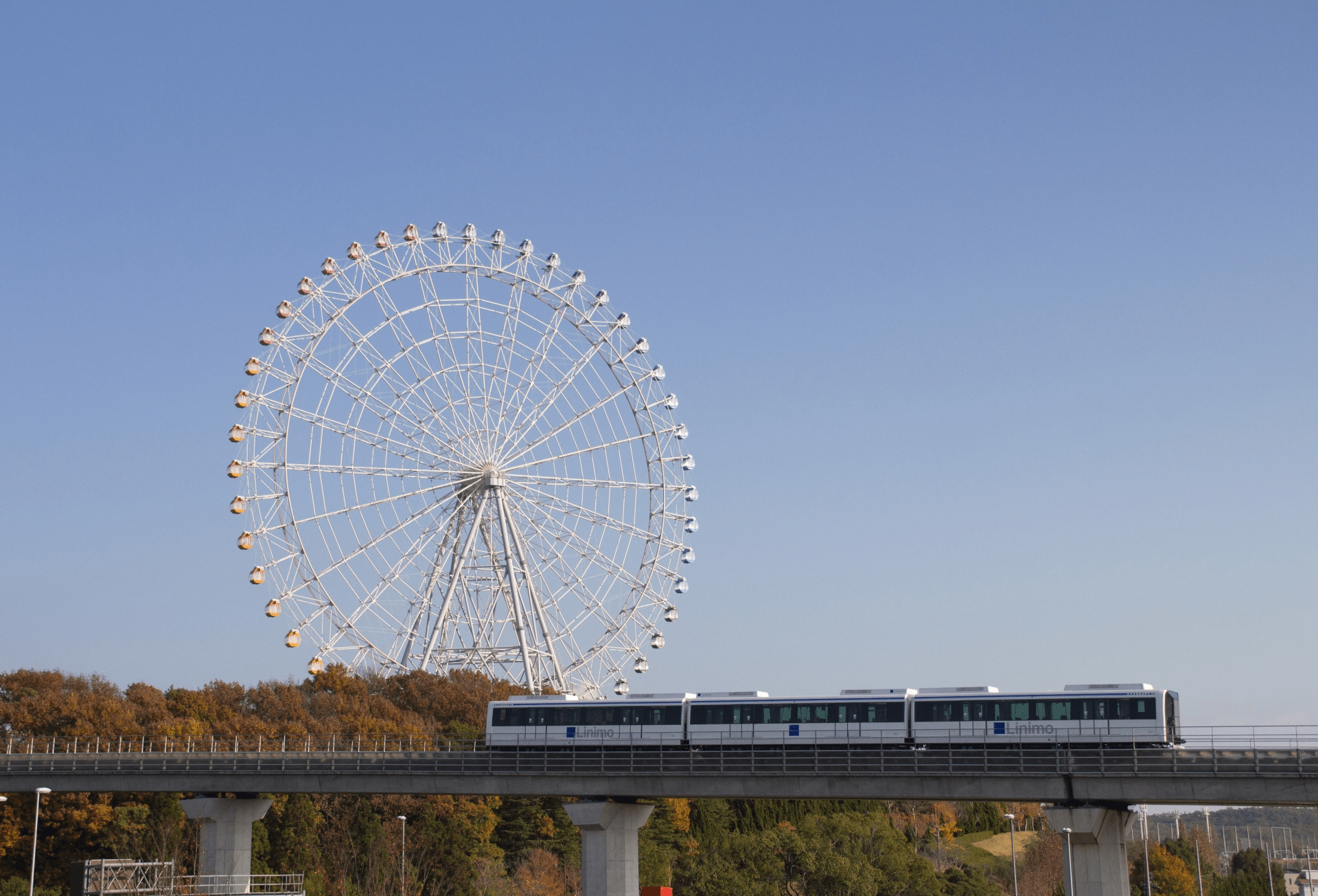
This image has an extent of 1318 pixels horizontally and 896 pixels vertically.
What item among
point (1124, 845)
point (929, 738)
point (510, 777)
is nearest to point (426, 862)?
point (510, 777)

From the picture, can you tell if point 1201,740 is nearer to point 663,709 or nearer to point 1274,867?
point 663,709

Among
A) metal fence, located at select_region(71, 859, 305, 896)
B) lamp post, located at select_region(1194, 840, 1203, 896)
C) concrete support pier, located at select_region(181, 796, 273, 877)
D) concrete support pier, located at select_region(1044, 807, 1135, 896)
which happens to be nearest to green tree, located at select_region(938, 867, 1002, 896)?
lamp post, located at select_region(1194, 840, 1203, 896)

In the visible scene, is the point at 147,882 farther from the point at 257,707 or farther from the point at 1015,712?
the point at 257,707

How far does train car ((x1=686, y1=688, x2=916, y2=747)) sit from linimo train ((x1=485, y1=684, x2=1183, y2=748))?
1.7 inches

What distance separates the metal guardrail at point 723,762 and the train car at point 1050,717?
746mm

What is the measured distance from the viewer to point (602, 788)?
60.2 metres

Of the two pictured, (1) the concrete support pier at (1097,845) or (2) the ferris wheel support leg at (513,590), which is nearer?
(1) the concrete support pier at (1097,845)

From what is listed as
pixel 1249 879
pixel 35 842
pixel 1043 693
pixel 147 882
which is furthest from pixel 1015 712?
pixel 1249 879

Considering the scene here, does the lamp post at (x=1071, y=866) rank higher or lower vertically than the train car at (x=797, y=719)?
lower

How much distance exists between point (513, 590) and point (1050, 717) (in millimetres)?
50167

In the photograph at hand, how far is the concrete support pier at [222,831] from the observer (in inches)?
2736

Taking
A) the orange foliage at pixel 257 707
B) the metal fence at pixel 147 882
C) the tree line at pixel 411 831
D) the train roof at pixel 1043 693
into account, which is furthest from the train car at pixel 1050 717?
the orange foliage at pixel 257 707

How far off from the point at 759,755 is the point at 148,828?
1760 inches

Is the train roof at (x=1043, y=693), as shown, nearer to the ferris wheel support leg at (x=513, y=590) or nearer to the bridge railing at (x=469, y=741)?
the bridge railing at (x=469, y=741)
